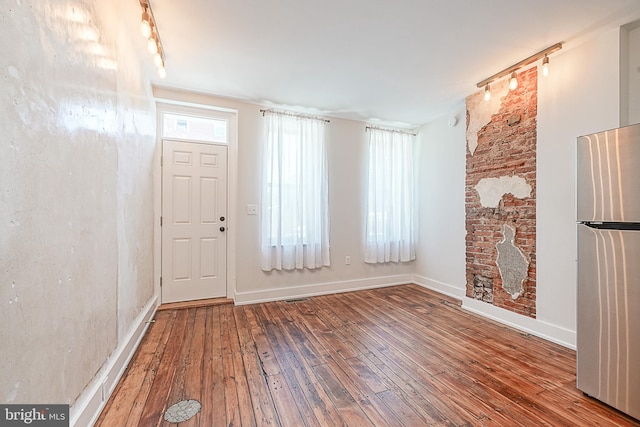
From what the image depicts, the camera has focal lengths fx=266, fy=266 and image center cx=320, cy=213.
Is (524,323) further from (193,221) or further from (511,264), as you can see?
(193,221)

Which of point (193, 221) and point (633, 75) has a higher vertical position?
point (633, 75)

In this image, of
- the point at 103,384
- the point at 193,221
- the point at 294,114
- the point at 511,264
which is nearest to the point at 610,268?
the point at 511,264

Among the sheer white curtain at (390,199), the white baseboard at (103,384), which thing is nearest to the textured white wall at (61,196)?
the white baseboard at (103,384)

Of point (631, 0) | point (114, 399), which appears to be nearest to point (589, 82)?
point (631, 0)

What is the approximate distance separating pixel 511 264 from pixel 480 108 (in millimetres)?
1953

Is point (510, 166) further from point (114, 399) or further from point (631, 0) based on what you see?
point (114, 399)

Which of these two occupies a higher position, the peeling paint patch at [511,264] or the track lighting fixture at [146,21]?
the track lighting fixture at [146,21]

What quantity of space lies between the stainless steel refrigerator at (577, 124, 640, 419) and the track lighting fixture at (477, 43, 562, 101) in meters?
1.18

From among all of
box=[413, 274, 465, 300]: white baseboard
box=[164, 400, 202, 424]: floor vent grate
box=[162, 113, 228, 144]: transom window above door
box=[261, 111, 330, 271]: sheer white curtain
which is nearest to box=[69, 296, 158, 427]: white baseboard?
box=[164, 400, 202, 424]: floor vent grate

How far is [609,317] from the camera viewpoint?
1.75 metres

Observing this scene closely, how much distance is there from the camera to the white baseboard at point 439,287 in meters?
3.92

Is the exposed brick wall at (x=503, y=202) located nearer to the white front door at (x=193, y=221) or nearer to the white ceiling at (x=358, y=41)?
the white ceiling at (x=358, y=41)

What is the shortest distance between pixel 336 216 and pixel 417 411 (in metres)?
2.88

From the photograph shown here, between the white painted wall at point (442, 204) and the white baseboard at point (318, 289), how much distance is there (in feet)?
1.67
